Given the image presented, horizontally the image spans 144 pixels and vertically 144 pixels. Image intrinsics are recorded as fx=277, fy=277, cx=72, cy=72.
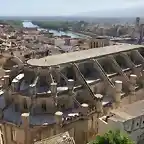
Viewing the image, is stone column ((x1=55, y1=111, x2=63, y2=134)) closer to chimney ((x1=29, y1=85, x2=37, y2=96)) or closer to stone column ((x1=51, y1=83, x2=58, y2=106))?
stone column ((x1=51, y1=83, x2=58, y2=106))

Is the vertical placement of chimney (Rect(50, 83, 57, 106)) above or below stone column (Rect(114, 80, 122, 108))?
above

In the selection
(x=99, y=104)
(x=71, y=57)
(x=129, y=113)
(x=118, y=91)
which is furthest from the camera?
(x=71, y=57)

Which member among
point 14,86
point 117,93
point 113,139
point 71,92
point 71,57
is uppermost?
point 71,57

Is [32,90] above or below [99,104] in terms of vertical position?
above

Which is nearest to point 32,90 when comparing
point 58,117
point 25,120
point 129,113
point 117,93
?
point 25,120

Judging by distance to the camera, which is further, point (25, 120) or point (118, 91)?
point (118, 91)

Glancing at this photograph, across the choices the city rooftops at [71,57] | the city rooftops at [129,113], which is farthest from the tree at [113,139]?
the city rooftops at [71,57]

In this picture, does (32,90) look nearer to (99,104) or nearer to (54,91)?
(54,91)

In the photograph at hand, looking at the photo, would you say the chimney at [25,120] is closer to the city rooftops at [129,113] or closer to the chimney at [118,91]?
the city rooftops at [129,113]

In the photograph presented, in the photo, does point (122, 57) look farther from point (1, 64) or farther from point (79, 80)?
point (1, 64)

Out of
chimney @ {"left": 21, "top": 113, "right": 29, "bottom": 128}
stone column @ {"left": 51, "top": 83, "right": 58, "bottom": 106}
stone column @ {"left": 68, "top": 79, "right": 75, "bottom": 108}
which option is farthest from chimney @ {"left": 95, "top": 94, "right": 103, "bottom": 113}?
chimney @ {"left": 21, "top": 113, "right": 29, "bottom": 128}

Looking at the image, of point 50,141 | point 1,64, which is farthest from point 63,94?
point 1,64
